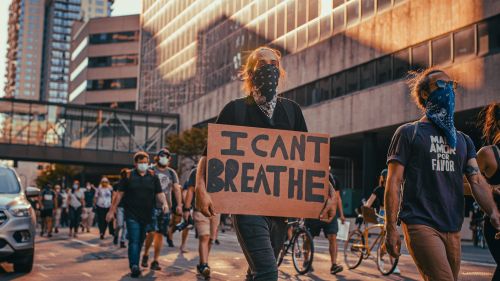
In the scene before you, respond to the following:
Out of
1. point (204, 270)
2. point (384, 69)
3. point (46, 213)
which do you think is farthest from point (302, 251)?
point (384, 69)

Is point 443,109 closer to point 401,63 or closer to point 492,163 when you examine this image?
point 492,163

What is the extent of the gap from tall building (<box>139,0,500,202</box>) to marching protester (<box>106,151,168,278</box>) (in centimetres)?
817

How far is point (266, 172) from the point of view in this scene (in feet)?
15.6

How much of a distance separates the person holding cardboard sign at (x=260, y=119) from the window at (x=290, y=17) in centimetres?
3613

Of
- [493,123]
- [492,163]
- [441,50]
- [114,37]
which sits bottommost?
[492,163]

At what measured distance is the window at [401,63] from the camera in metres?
30.7

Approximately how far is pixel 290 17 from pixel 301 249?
102ft

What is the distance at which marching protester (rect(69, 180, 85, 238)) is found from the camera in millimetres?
23062

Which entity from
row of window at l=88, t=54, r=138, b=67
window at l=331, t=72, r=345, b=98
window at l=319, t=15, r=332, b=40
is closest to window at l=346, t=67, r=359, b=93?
window at l=331, t=72, r=345, b=98

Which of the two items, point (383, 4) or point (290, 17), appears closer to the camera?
point (383, 4)

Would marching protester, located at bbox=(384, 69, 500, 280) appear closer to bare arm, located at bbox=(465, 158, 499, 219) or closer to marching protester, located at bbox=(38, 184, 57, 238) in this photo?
bare arm, located at bbox=(465, 158, 499, 219)

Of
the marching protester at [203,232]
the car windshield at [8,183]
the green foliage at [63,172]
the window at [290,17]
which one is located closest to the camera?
the marching protester at [203,232]

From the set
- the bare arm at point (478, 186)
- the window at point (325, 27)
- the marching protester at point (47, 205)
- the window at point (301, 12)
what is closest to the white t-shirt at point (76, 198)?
the marching protester at point (47, 205)

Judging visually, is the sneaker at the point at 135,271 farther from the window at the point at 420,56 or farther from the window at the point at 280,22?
the window at the point at 280,22
